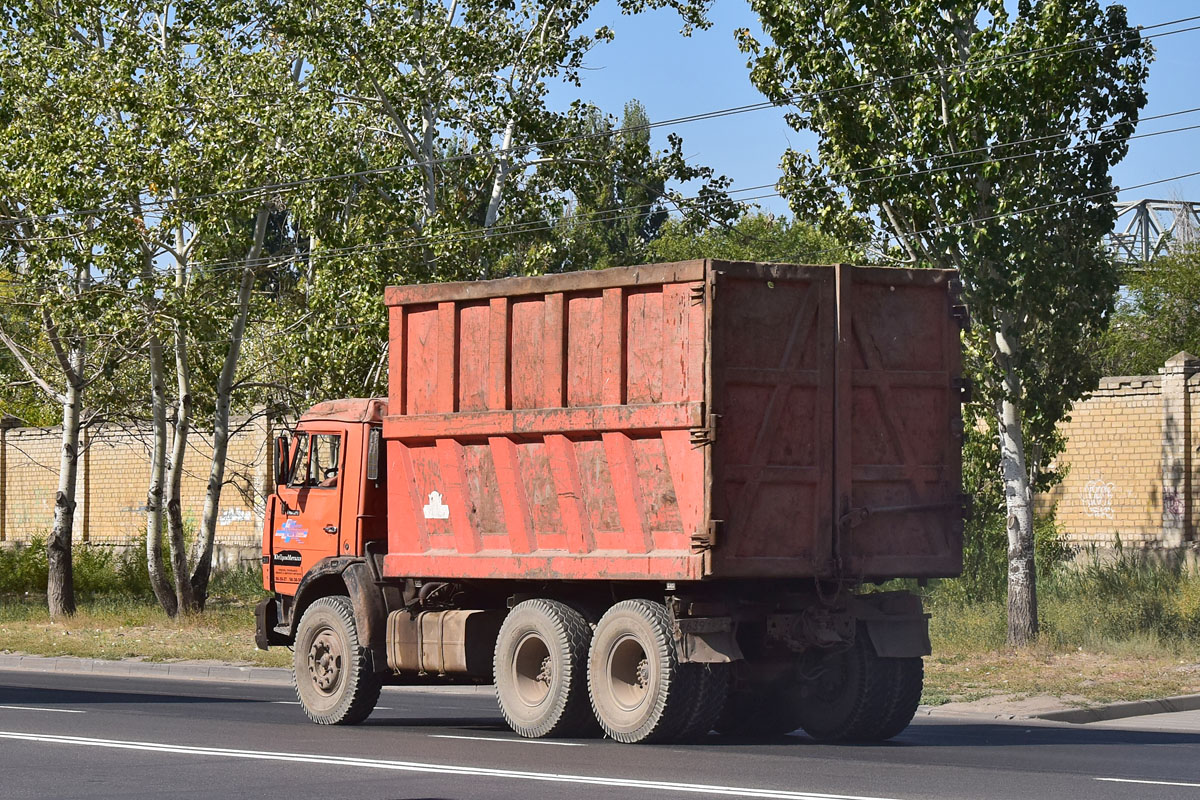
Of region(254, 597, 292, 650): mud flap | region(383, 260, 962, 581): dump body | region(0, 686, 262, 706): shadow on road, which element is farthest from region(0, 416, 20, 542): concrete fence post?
region(383, 260, 962, 581): dump body

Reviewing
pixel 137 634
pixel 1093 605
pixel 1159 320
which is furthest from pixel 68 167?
pixel 1159 320

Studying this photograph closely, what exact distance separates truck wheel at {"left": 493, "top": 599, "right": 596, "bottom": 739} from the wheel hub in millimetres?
1751

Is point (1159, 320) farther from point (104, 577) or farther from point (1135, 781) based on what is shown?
point (1135, 781)

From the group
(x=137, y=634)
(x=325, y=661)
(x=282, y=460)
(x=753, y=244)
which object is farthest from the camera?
(x=753, y=244)

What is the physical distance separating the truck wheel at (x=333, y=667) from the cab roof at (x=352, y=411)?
5.44 feet

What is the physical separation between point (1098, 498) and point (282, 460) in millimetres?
Answer: 15328

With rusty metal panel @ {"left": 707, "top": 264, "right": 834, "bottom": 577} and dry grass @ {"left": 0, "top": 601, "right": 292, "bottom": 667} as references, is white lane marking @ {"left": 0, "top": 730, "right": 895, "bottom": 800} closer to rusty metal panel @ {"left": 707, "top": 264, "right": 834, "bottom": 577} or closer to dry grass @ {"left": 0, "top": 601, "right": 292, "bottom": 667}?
rusty metal panel @ {"left": 707, "top": 264, "right": 834, "bottom": 577}

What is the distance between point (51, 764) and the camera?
39.0 feet

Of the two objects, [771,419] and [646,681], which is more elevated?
[771,419]

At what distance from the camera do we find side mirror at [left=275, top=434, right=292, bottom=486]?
56.3ft

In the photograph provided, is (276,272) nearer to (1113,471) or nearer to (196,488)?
(196,488)

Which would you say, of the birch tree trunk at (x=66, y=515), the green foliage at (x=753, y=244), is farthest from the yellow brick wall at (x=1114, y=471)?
the green foliage at (x=753, y=244)

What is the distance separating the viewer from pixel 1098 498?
28047 millimetres

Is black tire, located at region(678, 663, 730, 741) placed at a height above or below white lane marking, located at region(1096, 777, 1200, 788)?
above
